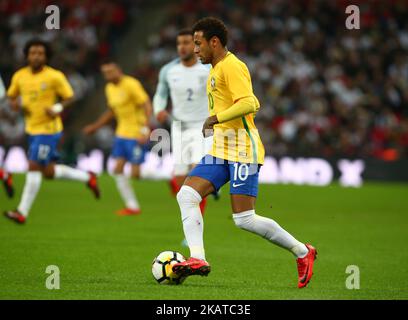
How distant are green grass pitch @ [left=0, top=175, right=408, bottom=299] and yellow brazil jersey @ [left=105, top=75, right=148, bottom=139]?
1.40 metres

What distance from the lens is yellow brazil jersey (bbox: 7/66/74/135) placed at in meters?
13.5

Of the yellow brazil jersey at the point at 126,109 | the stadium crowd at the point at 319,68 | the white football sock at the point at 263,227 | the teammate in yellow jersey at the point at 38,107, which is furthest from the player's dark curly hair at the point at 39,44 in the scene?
the stadium crowd at the point at 319,68

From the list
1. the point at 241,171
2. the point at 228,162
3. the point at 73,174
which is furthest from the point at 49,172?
the point at 241,171

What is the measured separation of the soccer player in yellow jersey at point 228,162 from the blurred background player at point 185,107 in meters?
3.78

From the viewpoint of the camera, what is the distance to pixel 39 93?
1355 centimetres

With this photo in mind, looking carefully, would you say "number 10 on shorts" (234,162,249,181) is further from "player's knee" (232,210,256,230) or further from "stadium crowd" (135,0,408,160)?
"stadium crowd" (135,0,408,160)

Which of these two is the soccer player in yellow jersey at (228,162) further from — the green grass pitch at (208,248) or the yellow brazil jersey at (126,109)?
the yellow brazil jersey at (126,109)

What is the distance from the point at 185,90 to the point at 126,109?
16.4 ft

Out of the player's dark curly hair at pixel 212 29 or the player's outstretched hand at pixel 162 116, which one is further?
the player's outstretched hand at pixel 162 116

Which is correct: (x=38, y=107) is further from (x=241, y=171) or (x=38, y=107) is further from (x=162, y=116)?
(x=241, y=171)

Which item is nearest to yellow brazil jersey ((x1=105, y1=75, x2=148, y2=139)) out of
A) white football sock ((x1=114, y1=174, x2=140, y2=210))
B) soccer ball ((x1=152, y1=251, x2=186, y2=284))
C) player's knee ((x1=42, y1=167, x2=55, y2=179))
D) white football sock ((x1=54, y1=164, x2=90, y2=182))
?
white football sock ((x1=114, y1=174, x2=140, y2=210))

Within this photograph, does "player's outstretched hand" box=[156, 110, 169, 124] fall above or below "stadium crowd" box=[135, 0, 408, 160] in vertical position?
below

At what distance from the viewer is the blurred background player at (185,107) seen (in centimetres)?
1227
